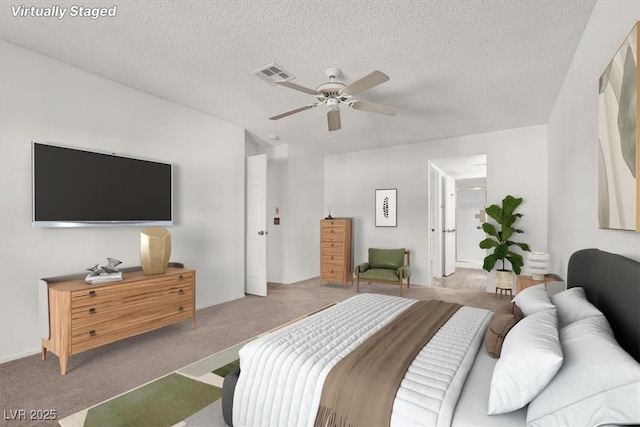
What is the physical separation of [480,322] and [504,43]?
2340mm

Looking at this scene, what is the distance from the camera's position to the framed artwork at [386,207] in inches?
249

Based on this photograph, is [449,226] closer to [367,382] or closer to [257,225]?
[257,225]

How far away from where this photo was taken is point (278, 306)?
14.7 ft

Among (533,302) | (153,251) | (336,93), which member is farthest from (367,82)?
(153,251)

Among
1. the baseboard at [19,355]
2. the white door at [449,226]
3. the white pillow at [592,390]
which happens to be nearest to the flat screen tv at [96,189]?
the baseboard at [19,355]

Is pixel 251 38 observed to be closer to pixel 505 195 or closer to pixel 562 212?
pixel 562 212

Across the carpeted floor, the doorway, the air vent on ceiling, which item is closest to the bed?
the carpeted floor

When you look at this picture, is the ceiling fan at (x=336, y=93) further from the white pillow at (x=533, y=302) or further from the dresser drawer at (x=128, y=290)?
the dresser drawer at (x=128, y=290)

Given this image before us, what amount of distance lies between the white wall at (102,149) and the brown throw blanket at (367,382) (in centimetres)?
302

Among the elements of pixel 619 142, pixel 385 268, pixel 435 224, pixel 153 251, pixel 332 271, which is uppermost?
pixel 619 142

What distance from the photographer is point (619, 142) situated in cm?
163

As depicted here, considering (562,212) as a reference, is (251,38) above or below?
above

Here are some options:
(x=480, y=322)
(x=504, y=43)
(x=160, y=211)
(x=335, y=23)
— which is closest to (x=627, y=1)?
(x=504, y=43)

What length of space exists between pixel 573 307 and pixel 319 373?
142 centimetres
